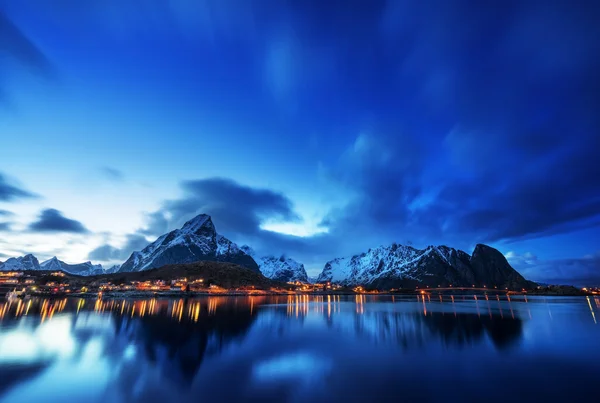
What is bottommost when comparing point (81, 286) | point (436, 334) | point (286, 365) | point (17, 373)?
point (286, 365)

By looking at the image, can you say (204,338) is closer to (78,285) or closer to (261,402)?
(261,402)

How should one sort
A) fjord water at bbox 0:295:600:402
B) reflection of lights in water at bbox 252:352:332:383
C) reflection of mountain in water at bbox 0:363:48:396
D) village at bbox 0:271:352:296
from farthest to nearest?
village at bbox 0:271:352:296, reflection of lights in water at bbox 252:352:332:383, reflection of mountain in water at bbox 0:363:48:396, fjord water at bbox 0:295:600:402

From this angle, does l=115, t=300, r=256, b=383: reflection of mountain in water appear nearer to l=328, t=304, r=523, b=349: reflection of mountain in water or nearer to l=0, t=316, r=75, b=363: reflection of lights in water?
l=0, t=316, r=75, b=363: reflection of lights in water

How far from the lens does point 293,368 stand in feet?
88.5

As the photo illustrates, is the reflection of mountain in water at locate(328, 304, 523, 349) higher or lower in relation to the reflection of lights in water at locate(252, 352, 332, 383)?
higher

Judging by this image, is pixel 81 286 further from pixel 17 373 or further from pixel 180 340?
pixel 17 373

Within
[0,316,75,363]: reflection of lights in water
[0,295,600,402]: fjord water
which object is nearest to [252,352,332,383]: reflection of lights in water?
[0,295,600,402]: fjord water

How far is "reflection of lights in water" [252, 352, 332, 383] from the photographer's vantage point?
78.4ft

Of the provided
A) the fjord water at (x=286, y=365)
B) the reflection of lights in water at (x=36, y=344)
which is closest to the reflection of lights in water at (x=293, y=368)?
the fjord water at (x=286, y=365)

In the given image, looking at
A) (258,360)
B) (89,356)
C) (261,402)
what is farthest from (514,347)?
(89,356)

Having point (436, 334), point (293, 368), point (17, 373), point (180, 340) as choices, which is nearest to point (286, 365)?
point (293, 368)

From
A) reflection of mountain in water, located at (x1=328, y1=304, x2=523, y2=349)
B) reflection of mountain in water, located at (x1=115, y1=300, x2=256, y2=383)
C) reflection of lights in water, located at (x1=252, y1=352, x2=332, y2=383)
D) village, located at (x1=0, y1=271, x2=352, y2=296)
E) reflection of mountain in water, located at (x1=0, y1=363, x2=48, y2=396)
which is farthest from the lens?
village, located at (x1=0, y1=271, x2=352, y2=296)

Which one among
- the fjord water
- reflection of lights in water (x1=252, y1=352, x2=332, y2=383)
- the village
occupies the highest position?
the village

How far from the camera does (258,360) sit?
29562 millimetres
